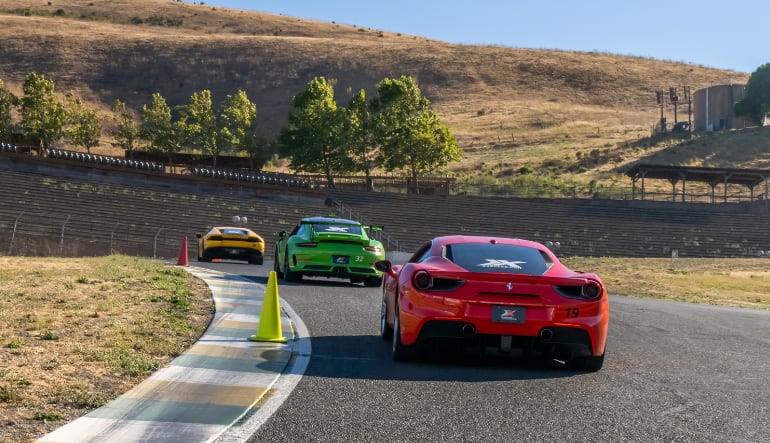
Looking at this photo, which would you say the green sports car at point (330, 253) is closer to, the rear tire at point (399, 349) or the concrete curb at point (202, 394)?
the concrete curb at point (202, 394)

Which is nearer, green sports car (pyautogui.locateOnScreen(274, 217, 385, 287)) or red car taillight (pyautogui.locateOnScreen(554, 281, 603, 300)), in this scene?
red car taillight (pyautogui.locateOnScreen(554, 281, 603, 300))

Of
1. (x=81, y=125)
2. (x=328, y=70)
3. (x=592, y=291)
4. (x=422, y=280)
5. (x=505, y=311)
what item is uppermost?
(x=328, y=70)

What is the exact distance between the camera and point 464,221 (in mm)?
64688

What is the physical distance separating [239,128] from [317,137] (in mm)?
14941

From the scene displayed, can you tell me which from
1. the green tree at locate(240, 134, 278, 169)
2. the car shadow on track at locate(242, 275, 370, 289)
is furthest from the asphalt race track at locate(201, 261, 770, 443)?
the green tree at locate(240, 134, 278, 169)

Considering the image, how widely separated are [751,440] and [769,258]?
2126 inches

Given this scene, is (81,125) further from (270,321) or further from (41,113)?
(270,321)

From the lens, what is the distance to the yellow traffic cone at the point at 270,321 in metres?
12.0

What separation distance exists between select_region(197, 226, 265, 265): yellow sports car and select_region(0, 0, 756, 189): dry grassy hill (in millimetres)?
96980

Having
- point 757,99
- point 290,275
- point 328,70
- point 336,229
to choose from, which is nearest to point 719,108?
point 757,99

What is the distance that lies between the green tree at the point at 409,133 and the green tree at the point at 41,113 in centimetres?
2751

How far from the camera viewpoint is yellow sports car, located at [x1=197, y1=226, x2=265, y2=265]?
33250 mm

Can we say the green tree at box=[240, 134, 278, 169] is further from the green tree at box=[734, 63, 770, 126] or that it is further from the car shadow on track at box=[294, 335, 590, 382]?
the car shadow on track at box=[294, 335, 590, 382]

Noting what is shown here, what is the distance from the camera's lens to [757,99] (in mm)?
119875
